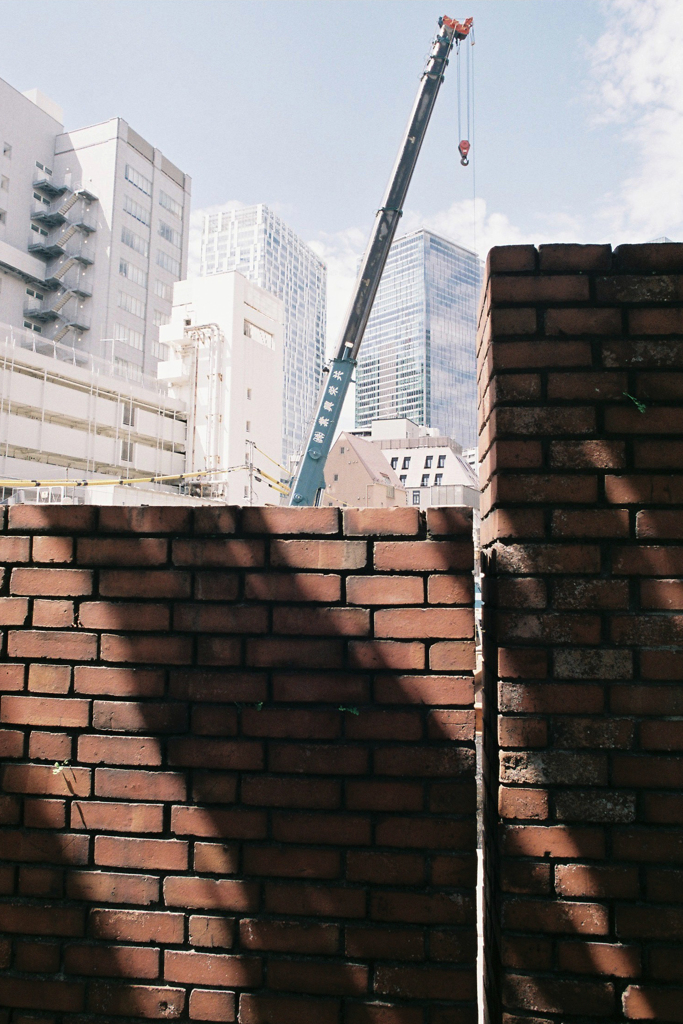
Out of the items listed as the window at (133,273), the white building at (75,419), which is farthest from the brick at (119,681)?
the window at (133,273)

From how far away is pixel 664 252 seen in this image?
1845 millimetres

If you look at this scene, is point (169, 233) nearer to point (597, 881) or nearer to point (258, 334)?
point (258, 334)

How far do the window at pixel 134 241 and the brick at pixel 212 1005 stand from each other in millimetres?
53018

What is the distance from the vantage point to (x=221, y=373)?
36781 mm

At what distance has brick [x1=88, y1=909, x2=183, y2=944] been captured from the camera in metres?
1.81

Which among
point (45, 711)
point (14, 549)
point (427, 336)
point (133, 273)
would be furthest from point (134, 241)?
point (427, 336)

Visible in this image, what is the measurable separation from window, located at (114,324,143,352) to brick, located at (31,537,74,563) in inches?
1912

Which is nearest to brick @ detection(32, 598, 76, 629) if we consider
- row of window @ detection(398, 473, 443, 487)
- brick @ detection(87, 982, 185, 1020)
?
brick @ detection(87, 982, 185, 1020)

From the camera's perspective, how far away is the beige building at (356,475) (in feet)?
180

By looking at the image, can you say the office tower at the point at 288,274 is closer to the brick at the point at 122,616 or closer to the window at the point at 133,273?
the window at the point at 133,273

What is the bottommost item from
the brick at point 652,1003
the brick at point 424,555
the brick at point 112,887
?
the brick at point 652,1003

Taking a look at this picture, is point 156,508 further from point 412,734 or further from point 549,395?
point 549,395

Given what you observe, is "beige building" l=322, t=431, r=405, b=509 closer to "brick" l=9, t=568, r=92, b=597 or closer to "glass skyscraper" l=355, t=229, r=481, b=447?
"brick" l=9, t=568, r=92, b=597

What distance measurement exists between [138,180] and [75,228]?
677 cm
